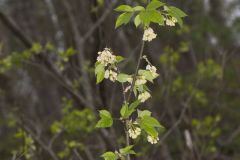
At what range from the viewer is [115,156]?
213cm

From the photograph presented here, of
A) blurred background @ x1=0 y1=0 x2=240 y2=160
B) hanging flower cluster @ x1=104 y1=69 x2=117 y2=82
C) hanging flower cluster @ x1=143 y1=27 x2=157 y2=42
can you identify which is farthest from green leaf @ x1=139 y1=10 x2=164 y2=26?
blurred background @ x1=0 y1=0 x2=240 y2=160

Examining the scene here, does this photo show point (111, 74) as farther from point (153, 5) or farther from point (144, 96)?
point (153, 5)

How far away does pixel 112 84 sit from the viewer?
6168 millimetres

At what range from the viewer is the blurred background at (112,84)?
176 inches

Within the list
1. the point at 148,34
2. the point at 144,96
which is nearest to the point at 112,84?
the point at 144,96

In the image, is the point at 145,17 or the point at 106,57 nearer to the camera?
the point at 145,17

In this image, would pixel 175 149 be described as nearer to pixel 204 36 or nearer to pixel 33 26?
pixel 204 36

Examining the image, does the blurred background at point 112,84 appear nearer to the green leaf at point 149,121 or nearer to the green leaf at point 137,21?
the green leaf at point 149,121

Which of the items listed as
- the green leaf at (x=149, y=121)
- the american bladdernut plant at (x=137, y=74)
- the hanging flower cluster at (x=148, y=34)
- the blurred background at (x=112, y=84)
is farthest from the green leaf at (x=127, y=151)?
the hanging flower cluster at (x=148, y=34)

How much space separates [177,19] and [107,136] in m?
2.36

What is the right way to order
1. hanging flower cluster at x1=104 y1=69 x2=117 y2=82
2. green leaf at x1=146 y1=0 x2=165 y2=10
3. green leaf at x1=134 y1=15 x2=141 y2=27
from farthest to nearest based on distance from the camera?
hanging flower cluster at x1=104 y1=69 x2=117 y2=82, green leaf at x1=134 y1=15 x2=141 y2=27, green leaf at x1=146 y1=0 x2=165 y2=10

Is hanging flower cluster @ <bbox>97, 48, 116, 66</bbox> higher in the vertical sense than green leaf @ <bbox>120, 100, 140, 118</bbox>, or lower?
higher

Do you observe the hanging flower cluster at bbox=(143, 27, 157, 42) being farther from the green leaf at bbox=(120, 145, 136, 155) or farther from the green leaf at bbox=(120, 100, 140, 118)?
the green leaf at bbox=(120, 145, 136, 155)

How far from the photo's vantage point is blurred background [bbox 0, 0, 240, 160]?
448 cm
